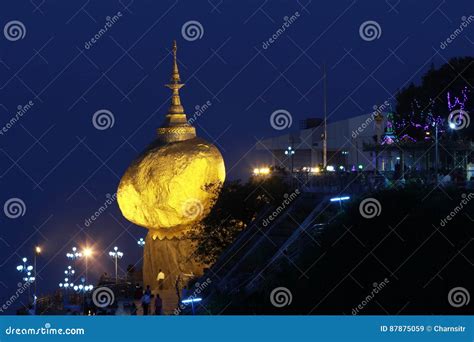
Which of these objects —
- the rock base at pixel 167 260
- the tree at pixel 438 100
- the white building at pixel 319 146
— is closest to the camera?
the rock base at pixel 167 260

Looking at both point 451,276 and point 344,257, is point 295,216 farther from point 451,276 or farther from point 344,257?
point 451,276

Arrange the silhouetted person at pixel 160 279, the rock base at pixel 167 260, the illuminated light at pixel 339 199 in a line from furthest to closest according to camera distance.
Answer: the rock base at pixel 167 260 → the silhouetted person at pixel 160 279 → the illuminated light at pixel 339 199

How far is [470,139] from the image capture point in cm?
3684

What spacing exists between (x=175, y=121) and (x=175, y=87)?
1.47 metres

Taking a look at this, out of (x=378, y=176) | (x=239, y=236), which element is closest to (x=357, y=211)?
(x=378, y=176)

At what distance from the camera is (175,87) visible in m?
35.6

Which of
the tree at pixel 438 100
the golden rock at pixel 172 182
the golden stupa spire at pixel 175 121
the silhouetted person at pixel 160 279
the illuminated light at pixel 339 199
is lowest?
the silhouetted person at pixel 160 279

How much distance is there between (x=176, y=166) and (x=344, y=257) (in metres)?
14.2

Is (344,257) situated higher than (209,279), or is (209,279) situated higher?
(344,257)

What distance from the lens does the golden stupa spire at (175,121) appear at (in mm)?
34406

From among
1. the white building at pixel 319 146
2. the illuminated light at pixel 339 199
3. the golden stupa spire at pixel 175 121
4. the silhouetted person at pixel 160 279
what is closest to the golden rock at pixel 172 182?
the golden stupa spire at pixel 175 121

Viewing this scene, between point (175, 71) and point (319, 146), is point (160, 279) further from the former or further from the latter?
Result: point (319, 146)

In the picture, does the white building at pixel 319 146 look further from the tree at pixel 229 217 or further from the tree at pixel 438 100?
the tree at pixel 229 217
